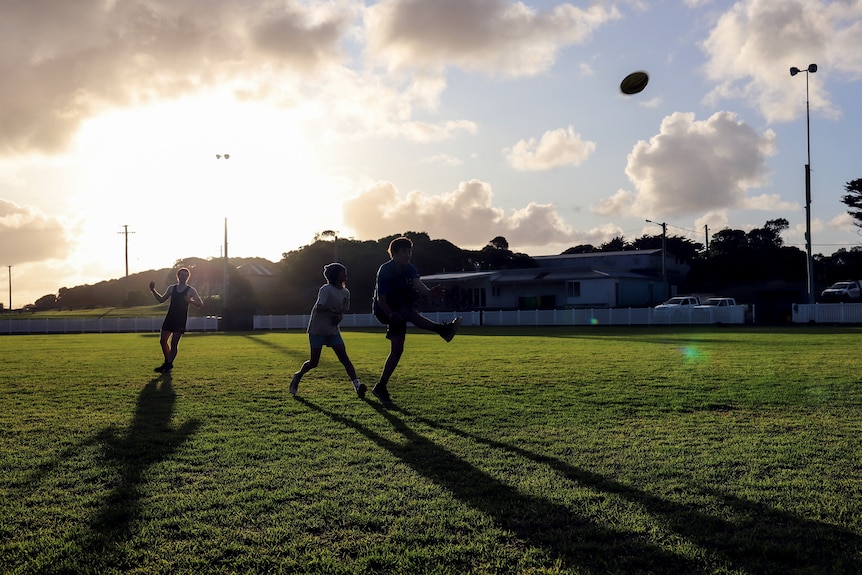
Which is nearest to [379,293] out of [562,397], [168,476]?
[562,397]

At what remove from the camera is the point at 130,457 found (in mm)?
5098

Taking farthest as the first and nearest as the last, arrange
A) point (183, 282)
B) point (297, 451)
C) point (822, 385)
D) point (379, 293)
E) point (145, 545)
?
point (183, 282), point (822, 385), point (379, 293), point (297, 451), point (145, 545)

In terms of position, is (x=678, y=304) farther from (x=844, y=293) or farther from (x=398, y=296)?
(x=398, y=296)

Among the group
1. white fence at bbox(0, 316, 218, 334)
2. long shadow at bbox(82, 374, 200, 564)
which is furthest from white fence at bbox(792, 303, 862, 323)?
white fence at bbox(0, 316, 218, 334)

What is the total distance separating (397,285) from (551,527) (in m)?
4.58

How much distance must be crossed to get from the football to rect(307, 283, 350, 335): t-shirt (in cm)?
916

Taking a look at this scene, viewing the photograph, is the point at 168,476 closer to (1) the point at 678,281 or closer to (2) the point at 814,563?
(2) the point at 814,563

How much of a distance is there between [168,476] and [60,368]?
34.2ft

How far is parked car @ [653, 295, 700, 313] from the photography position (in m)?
37.2

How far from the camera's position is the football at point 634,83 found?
48.1 ft

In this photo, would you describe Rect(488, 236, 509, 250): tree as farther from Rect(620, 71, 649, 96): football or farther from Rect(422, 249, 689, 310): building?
Rect(620, 71, 649, 96): football

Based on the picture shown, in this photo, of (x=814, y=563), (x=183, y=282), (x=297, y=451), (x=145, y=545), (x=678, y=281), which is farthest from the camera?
(x=678, y=281)

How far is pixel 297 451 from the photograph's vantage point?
5273mm

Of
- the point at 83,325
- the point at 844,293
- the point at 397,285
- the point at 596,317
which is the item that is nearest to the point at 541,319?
the point at 596,317
